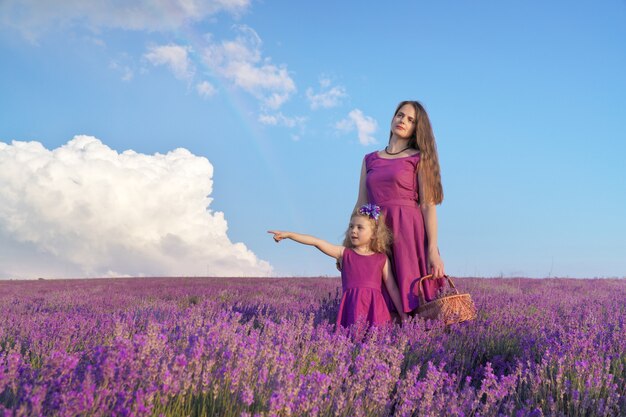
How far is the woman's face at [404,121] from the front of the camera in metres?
4.28

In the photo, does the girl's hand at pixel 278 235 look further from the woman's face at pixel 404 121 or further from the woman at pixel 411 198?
the woman's face at pixel 404 121

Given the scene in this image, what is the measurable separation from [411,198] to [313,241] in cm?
93

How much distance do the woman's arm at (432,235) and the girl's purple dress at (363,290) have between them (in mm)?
376

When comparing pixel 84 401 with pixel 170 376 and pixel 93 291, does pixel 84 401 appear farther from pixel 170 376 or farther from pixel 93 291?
pixel 93 291

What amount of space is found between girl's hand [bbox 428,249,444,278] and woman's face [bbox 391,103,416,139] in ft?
3.43

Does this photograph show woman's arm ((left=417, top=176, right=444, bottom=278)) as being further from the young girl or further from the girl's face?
the girl's face

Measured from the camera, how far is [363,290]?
157 inches

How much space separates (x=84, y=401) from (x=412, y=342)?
7.61ft

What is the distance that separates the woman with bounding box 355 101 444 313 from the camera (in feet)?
13.3

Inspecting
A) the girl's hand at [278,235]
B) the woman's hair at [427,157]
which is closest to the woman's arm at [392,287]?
the woman's hair at [427,157]

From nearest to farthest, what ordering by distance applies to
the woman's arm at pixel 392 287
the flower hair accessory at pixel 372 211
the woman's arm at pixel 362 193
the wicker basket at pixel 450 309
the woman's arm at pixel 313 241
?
the wicker basket at pixel 450 309 → the woman's arm at pixel 313 241 → the flower hair accessory at pixel 372 211 → the woman's arm at pixel 392 287 → the woman's arm at pixel 362 193

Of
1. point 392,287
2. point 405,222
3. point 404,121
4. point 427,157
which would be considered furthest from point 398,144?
point 392,287

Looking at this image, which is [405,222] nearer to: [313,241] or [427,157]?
[427,157]

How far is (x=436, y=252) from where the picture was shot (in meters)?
4.09
